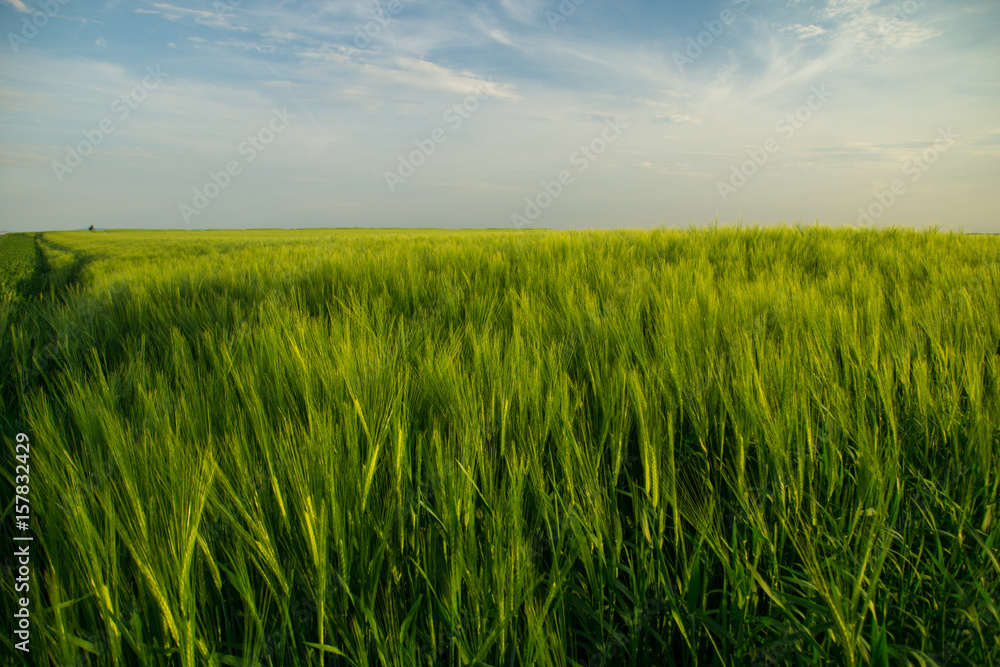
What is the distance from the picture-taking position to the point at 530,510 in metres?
0.77

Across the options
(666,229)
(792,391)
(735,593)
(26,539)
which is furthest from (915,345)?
(666,229)

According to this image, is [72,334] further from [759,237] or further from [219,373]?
[759,237]

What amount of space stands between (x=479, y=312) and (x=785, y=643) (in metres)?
1.19

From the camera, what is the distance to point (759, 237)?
344 centimetres

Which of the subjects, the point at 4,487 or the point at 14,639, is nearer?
the point at 14,639

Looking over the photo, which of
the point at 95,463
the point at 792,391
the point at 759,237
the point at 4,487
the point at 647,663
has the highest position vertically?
the point at 759,237

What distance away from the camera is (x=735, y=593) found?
603mm

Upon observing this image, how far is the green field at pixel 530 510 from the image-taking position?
22.2 inches

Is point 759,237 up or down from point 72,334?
up

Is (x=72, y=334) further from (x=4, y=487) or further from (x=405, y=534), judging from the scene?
(x=405, y=534)

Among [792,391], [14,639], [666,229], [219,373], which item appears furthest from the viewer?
[666,229]

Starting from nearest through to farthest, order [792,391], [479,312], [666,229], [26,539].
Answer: [26,539] → [792,391] → [479,312] → [666,229]

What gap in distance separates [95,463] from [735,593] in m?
0.96

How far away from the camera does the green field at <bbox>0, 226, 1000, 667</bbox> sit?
563 millimetres
